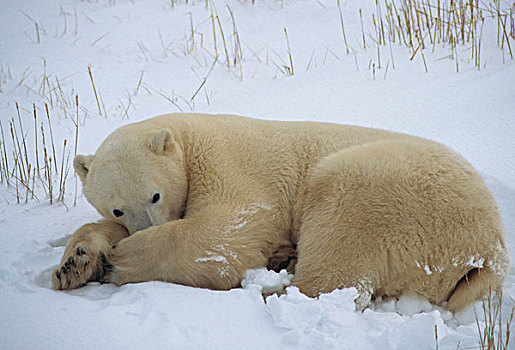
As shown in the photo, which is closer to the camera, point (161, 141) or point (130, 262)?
point (130, 262)

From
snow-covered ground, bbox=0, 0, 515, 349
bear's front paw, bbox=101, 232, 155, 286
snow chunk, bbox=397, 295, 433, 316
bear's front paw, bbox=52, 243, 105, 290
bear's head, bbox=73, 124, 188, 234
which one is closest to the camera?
snow-covered ground, bbox=0, 0, 515, 349

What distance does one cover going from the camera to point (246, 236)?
3.21m

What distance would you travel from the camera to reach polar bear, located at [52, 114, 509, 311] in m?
2.84

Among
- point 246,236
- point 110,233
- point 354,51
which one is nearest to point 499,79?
point 354,51

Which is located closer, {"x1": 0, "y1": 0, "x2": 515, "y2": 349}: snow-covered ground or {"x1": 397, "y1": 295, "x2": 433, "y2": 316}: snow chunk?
{"x1": 0, "y1": 0, "x2": 515, "y2": 349}: snow-covered ground

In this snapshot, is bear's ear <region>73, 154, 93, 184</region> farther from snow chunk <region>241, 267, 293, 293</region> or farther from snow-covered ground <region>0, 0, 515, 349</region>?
snow chunk <region>241, 267, 293, 293</region>

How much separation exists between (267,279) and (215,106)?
3589 millimetres

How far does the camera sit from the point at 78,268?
2.98 metres

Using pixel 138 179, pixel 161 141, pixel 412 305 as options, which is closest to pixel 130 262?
pixel 138 179

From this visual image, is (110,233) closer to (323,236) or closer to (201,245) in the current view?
(201,245)

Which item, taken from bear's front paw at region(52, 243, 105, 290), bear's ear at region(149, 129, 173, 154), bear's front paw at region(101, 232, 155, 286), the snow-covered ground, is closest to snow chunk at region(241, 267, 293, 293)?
the snow-covered ground

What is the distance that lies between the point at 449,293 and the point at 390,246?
0.46 m

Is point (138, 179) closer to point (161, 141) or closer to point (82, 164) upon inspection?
point (161, 141)

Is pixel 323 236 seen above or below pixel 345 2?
below
